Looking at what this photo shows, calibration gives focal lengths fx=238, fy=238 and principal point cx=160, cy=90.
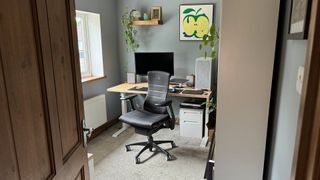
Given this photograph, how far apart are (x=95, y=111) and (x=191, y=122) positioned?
1368mm

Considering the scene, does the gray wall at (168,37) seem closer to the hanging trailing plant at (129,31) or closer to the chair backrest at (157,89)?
the hanging trailing plant at (129,31)

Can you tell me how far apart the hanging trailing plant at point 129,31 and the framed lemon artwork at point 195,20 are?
78 centimetres

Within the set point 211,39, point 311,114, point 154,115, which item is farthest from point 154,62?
point 311,114

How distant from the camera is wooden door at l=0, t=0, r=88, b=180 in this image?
2.36ft

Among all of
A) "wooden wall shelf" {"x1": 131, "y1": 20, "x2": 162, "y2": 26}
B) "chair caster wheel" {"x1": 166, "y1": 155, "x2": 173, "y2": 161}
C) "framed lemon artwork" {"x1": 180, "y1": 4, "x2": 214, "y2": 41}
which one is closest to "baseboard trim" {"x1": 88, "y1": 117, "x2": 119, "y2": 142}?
"chair caster wheel" {"x1": 166, "y1": 155, "x2": 173, "y2": 161}

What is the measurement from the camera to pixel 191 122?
3340 millimetres

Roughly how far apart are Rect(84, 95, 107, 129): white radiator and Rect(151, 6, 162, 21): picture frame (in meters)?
1.43

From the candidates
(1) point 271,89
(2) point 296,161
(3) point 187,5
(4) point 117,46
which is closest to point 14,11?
(2) point 296,161

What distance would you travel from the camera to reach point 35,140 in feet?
2.85

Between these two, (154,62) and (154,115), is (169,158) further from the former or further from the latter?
(154,62)

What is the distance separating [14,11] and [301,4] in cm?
101

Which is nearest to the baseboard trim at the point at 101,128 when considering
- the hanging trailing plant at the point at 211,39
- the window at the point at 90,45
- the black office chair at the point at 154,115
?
the black office chair at the point at 154,115

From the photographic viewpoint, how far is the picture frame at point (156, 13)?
3608 mm

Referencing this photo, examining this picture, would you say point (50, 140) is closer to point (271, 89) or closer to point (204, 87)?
point (271, 89)
